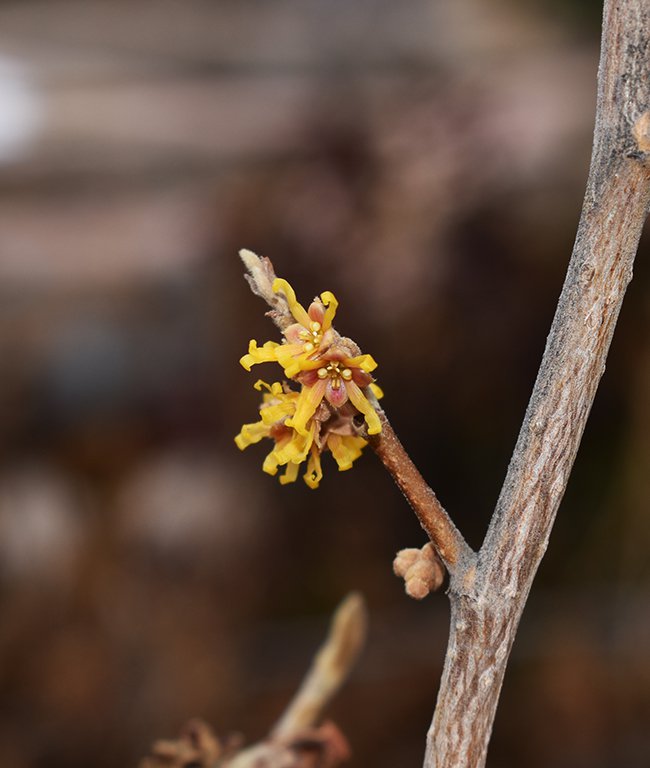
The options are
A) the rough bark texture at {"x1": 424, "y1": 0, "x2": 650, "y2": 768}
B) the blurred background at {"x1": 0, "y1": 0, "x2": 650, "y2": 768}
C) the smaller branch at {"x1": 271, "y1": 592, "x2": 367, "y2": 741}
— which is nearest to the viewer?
the rough bark texture at {"x1": 424, "y1": 0, "x2": 650, "y2": 768}

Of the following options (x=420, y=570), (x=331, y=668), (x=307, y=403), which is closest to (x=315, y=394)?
(x=307, y=403)

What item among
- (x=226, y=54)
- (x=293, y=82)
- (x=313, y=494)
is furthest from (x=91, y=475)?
(x=226, y=54)

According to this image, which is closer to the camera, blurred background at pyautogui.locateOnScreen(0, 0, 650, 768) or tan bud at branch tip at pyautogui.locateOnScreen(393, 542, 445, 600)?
tan bud at branch tip at pyautogui.locateOnScreen(393, 542, 445, 600)

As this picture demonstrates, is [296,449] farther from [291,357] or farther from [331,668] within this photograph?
[331,668]

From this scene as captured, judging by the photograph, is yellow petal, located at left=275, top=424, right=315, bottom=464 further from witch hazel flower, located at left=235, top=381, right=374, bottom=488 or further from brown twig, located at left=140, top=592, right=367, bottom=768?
brown twig, located at left=140, top=592, right=367, bottom=768

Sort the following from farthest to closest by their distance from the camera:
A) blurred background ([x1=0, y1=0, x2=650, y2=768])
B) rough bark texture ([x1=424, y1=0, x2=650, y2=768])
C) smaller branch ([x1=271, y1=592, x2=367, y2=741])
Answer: blurred background ([x1=0, y1=0, x2=650, y2=768]) < smaller branch ([x1=271, y1=592, x2=367, y2=741]) < rough bark texture ([x1=424, y1=0, x2=650, y2=768])

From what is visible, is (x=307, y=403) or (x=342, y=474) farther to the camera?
(x=342, y=474)

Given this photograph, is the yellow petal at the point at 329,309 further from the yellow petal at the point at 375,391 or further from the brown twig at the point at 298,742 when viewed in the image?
the brown twig at the point at 298,742

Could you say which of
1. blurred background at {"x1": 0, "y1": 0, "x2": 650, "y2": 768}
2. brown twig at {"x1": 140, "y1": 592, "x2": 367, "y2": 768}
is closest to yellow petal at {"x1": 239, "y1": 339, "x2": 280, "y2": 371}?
brown twig at {"x1": 140, "y1": 592, "x2": 367, "y2": 768}

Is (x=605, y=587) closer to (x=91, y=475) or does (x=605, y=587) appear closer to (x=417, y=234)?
(x=417, y=234)
